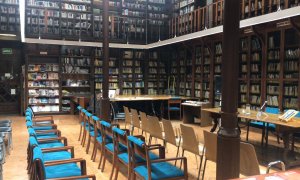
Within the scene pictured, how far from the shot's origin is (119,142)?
3873 mm

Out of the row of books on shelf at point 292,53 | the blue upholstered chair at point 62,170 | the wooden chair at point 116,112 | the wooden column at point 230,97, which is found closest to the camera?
the wooden column at point 230,97

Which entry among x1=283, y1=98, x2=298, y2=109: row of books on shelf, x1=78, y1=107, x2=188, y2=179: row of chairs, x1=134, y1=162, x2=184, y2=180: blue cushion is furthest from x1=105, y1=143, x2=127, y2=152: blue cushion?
x1=283, y1=98, x2=298, y2=109: row of books on shelf

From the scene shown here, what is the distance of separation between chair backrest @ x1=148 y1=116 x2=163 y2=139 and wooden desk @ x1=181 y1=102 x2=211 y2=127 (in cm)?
352

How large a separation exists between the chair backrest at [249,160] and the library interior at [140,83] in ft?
0.04

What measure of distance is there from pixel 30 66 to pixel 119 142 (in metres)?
7.88

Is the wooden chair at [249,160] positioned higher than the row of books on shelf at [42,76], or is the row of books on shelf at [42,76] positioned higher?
the row of books on shelf at [42,76]

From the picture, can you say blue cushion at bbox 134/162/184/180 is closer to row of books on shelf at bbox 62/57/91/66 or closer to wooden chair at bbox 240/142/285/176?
wooden chair at bbox 240/142/285/176

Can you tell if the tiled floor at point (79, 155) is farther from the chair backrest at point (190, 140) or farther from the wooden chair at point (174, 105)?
the wooden chair at point (174, 105)

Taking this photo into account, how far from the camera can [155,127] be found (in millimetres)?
4934

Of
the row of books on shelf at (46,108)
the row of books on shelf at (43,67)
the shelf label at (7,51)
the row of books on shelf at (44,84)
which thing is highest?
the shelf label at (7,51)

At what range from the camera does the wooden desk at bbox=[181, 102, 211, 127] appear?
838 cm

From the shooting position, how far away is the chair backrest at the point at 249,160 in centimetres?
295

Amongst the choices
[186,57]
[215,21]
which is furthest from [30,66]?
[215,21]

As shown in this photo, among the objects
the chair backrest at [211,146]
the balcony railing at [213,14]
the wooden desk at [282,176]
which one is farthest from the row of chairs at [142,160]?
the balcony railing at [213,14]
